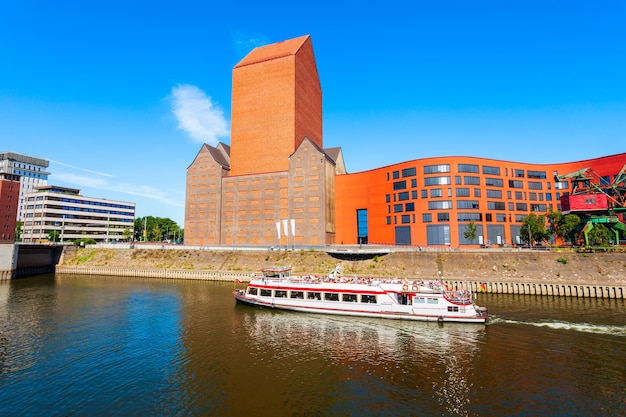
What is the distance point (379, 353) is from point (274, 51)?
107 metres

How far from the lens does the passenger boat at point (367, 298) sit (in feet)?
138

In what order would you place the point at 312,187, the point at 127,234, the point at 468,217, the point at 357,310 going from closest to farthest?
the point at 357,310 → the point at 468,217 → the point at 312,187 → the point at 127,234

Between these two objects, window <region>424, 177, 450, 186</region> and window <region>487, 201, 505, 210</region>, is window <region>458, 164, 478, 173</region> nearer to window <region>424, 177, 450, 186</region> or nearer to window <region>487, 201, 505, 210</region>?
window <region>424, 177, 450, 186</region>

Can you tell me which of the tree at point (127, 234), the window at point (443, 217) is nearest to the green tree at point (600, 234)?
the window at point (443, 217)

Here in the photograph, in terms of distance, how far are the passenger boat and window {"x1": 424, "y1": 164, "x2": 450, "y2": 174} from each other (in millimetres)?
54508

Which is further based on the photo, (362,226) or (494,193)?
(362,226)

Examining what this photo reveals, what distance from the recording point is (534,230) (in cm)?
8569

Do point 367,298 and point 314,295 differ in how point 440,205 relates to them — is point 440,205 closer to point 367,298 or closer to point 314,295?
point 367,298

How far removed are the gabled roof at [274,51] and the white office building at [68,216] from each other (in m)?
104

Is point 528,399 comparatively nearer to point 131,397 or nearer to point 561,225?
point 131,397

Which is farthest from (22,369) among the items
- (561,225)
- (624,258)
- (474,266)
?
(561,225)

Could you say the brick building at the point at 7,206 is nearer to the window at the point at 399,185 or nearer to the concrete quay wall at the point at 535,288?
the concrete quay wall at the point at 535,288

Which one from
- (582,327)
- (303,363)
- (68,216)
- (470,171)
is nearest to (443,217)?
(470,171)

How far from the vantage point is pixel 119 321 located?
42.0m
